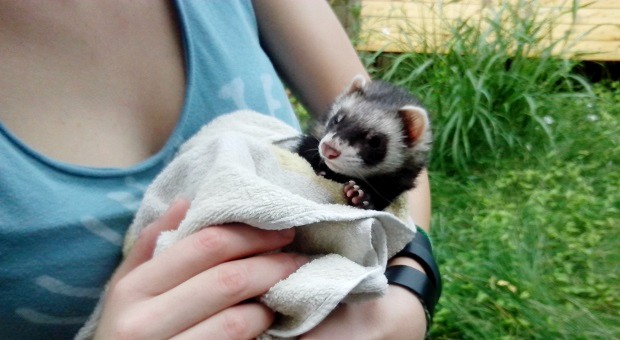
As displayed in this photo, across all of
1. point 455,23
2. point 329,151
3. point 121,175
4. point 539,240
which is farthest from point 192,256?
point 455,23

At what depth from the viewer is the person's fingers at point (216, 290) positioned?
0.63 metres

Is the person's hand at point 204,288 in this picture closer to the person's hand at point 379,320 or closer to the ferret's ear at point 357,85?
the person's hand at point 379,320

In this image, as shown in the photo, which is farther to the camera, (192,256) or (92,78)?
(92,78)

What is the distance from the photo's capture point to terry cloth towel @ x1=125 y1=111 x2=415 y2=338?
631mm

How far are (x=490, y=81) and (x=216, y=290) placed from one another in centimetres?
188

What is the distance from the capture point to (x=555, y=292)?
144 centimetres

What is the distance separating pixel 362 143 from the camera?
924 mm

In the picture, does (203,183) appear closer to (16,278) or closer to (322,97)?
(16,278)

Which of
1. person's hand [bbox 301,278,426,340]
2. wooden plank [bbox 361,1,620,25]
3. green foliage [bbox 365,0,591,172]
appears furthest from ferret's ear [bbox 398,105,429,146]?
wooden plank [bbox 361,1,620,25]

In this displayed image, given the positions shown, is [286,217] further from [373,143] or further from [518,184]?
[518,184]

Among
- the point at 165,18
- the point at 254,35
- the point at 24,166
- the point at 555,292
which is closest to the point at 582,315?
the point at 555,292

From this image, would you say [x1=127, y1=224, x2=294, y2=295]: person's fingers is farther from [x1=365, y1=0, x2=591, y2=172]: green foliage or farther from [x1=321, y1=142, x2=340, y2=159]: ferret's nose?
[x1=365, y1=0, x2=591, y2=172]: green foliage

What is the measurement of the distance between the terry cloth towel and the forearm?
1.01ft

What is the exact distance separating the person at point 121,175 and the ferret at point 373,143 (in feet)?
0.33
